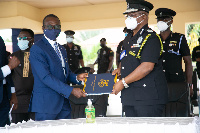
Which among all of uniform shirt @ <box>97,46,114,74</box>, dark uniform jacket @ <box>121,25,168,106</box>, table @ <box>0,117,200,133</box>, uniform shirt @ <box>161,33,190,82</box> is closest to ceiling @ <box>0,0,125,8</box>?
uniform shirt @ <box>97,46,114,74</box>

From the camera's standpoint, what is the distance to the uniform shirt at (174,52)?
14.9ft

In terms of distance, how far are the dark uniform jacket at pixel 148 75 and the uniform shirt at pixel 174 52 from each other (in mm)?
1460

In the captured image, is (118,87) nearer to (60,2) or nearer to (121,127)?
(121,127)

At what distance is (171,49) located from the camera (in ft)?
14.8

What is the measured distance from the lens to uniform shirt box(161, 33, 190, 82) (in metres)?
4.53

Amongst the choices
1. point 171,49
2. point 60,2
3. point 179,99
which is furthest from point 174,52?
point 60,2

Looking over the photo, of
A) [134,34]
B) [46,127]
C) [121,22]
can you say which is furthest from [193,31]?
[46,127]

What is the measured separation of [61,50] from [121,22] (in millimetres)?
9548

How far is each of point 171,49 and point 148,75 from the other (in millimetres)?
1582

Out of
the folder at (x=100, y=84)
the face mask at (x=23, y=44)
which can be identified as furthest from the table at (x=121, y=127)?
the face mask at (x=23, y=44)

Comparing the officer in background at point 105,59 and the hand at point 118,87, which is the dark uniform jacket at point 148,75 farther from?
the officer in background at point 105,59

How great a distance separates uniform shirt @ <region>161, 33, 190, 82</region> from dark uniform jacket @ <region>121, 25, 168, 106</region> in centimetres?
146

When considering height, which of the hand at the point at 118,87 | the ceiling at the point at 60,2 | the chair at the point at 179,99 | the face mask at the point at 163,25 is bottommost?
the chair at the point at 179,99

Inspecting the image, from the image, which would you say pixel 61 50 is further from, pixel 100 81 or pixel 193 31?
pixel 193 31
